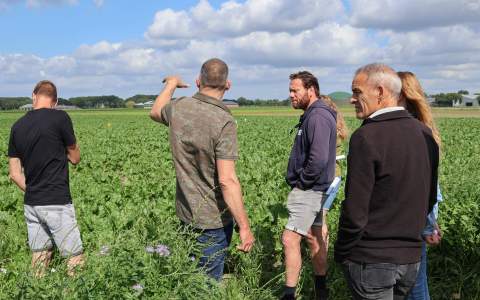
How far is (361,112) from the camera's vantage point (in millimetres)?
2779

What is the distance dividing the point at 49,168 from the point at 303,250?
3.03m

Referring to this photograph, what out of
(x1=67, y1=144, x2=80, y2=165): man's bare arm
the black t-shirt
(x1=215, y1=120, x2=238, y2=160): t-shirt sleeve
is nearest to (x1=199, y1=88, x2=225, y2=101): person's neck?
(x1=215, y1=120, x2=238, y2=160): t-shirt sleeve

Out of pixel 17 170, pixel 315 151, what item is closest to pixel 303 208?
pixel 315 151

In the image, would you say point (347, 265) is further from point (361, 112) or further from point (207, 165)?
point (207, 165)

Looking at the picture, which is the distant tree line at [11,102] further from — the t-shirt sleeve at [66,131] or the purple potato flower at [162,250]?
the purple potato flower at [162,250]

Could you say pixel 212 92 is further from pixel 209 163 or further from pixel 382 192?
pixel 382 192

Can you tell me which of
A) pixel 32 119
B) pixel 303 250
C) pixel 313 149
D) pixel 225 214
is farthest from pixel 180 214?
pixel 303 250

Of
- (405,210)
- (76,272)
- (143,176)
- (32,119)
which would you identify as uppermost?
(32,119)

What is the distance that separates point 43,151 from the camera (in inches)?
164

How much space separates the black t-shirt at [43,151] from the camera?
13.6 feet

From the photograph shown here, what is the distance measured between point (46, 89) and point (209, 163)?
5.50 feet

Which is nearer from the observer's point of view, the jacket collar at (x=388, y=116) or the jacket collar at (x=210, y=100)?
the jacket collar at (x=388, y=116)

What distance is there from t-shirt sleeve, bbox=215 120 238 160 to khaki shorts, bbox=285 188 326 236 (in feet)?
3.50

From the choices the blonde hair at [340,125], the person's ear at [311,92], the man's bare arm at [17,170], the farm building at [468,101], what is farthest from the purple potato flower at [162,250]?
the farm building at [468,101]
